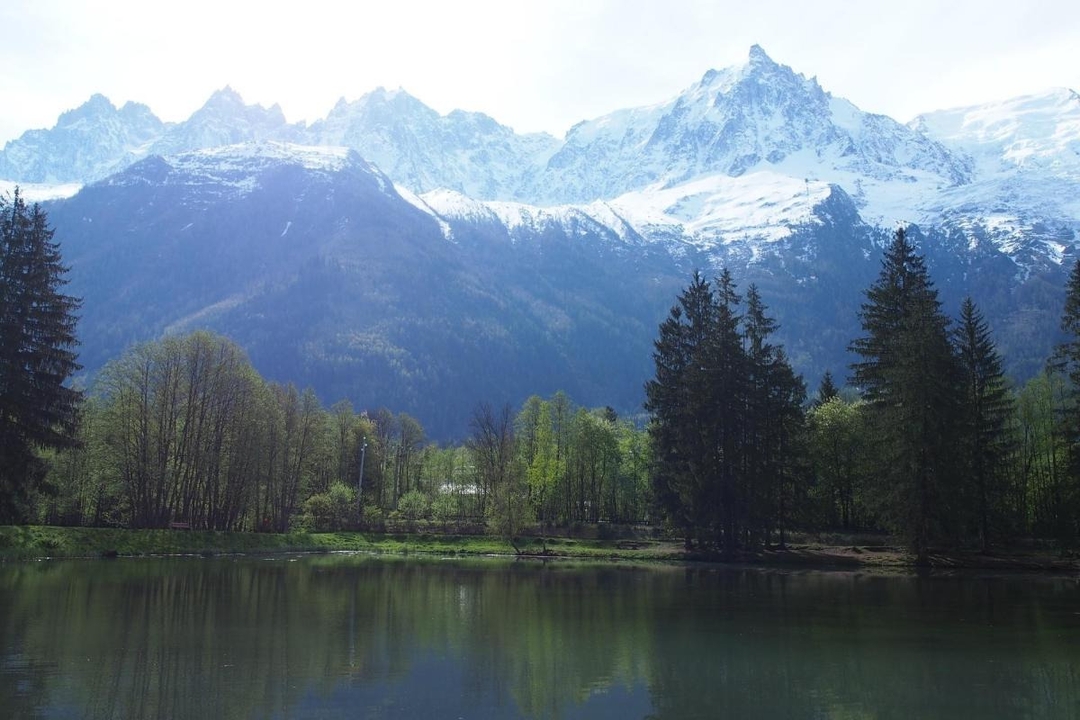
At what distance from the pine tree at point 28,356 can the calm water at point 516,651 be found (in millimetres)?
5775

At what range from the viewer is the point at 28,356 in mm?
44719

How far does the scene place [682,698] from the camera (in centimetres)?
1748

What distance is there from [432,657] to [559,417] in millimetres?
76125

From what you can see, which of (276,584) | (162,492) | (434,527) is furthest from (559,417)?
(276,584)

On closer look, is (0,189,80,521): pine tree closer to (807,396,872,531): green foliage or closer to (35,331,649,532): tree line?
(35,331,649,532): tree line

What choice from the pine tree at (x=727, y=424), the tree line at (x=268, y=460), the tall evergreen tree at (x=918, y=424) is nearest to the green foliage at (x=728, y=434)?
the pine tree at (x=727, y=424)

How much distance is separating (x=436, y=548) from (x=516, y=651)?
54.9m

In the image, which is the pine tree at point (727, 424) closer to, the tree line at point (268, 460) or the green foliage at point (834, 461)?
the green foliage at point (834, 461)

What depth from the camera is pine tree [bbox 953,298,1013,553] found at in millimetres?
57281

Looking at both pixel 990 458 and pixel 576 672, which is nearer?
pixel 576 672

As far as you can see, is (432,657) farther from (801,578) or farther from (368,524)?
(368,524)

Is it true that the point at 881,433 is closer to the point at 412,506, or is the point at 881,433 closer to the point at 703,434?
the point at 703,434

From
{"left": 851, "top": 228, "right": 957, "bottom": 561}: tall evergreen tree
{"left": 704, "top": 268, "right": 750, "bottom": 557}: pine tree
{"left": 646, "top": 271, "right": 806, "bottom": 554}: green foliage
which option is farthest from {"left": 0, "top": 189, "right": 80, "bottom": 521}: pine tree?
{"left": 851, "top": 228, "right": 957, "bottom": 561}: tall evergreen tree

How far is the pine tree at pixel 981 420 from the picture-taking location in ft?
188
